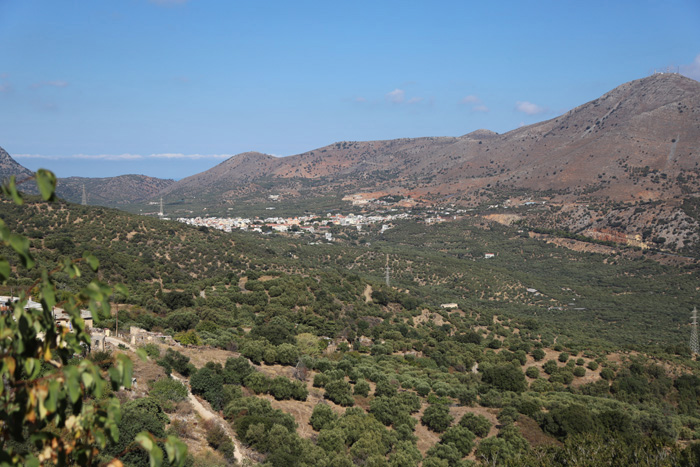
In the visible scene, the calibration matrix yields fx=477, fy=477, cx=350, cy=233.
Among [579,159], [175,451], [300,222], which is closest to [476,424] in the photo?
[175,451]

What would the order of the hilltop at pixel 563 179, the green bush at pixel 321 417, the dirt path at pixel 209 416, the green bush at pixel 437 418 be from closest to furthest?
the dirt path at pixel 209 416 < the green bush at pixel 321 417 < the green bush at pixel 437 418 < the hilltop at pixel 563 179

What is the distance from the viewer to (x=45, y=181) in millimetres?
2738

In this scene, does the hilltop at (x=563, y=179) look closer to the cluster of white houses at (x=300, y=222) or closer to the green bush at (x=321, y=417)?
the cluster of white houses at (x=300, y=222)

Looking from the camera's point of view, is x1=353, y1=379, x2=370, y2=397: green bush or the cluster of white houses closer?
x1=353, y1=379, x2=370, y2=397: green bush

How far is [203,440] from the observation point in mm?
13008

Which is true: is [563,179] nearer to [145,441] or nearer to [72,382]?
[145,441]

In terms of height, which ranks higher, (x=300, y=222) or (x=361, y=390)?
(x=300, y=222)

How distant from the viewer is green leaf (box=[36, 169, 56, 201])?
271 cm

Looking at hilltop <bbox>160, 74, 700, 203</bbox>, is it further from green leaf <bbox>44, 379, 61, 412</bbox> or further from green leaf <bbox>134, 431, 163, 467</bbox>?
green leaf <bbox>44, 379, 61, 412</bbox>

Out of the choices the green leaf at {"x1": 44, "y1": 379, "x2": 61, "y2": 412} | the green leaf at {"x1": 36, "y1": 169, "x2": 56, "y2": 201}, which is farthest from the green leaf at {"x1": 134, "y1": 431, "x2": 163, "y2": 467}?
the green leaf at {"x1": 36, "y1": 169, "x2": 56, "y2": 201}

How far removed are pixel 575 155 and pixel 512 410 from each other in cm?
11204

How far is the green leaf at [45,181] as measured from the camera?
2.71 metres

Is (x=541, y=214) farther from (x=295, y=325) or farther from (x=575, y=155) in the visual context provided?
(x=295, y=325)

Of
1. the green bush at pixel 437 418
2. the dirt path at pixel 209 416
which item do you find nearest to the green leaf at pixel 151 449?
the dirt path at pixel 209 416
